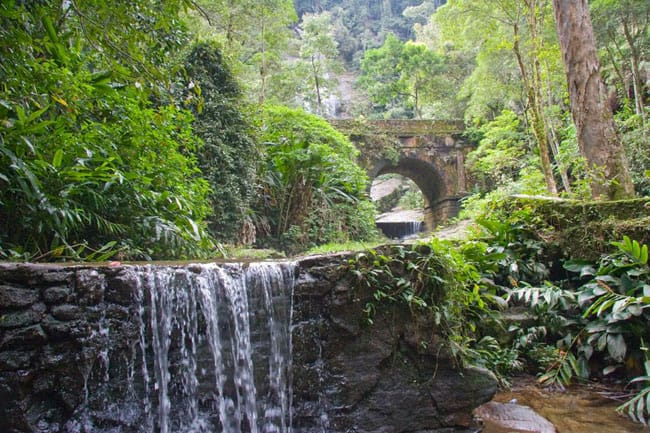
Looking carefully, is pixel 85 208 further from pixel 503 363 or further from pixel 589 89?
pixel 589 89

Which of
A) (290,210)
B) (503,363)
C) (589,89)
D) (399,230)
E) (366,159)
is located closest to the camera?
(503,363)

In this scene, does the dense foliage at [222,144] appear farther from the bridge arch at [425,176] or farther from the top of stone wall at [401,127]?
the bridge arch at [425,176]

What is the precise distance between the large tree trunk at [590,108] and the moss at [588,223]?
1.00 m

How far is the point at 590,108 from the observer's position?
5914mm

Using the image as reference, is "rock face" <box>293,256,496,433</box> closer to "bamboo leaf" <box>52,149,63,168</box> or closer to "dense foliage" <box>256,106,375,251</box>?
"bamboo leaf" <box>52,149,63,168</box>

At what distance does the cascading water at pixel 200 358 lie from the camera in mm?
2729

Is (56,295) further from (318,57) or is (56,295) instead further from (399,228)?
(318,57)

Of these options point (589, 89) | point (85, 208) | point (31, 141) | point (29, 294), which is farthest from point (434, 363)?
point (589, 89)

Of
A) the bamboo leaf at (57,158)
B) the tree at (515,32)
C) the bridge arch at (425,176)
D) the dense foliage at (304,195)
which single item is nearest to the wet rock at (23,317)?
the bamboo leaf at (57,158)

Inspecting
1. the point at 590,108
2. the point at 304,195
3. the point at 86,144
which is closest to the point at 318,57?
the point at 304,195

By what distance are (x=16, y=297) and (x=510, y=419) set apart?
3664 millimetres

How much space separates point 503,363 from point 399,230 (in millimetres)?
15104

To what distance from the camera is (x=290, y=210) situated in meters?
8.53

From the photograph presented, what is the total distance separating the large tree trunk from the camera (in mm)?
5668
